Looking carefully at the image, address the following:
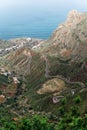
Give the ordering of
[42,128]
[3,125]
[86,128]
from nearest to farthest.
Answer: [86,128] < [42,128] < [3,125]

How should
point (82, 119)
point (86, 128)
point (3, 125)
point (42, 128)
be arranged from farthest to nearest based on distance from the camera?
point (3, 125)
point (42, 128)
point (82, 119)
point (86, 128)

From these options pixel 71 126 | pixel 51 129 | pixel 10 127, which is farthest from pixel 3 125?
pixel 71 126

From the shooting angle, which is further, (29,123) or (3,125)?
(3,125)

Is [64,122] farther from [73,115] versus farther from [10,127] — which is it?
[10,127]

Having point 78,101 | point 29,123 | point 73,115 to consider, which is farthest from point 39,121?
point 78,101

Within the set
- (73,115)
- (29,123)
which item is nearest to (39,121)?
(29,123)

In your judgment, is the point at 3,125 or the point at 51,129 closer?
the point at 51,129

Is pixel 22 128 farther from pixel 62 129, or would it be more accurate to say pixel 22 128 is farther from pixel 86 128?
pixel 86 128

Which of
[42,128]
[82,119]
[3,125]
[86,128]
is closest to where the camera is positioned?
[86,128]

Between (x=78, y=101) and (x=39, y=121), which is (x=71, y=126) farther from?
(x=78, y=101)
